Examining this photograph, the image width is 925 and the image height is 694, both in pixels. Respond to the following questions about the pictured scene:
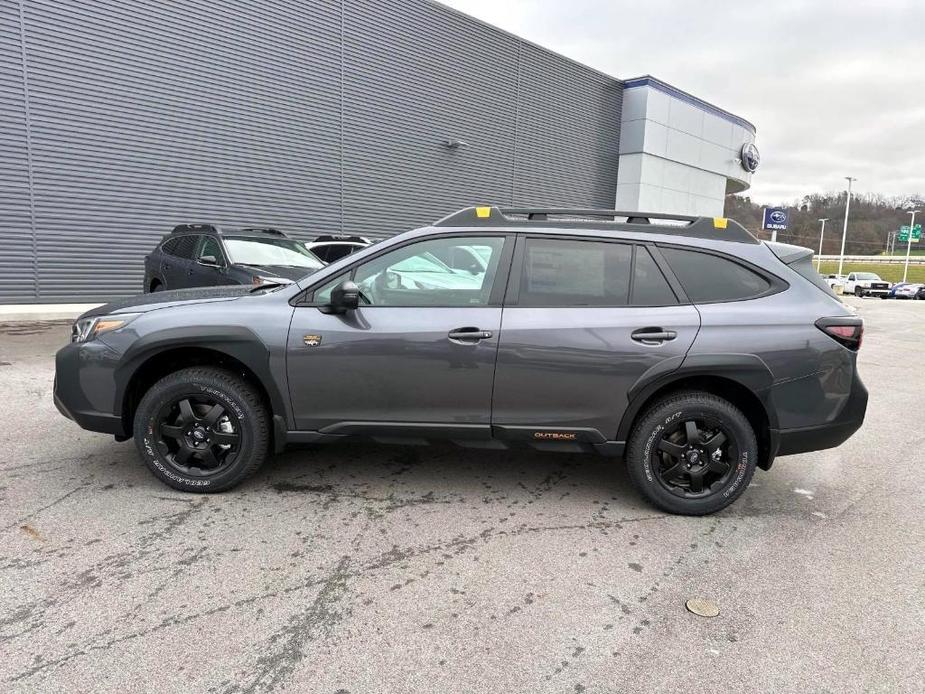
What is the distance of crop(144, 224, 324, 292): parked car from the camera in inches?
317

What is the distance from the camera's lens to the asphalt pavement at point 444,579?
7.67 feet

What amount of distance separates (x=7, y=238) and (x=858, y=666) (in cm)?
1533

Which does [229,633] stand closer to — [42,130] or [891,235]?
[42,130]

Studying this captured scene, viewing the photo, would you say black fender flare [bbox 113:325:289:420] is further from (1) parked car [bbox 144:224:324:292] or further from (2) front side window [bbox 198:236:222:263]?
(2) front side window [bbox 198:236:222:263]

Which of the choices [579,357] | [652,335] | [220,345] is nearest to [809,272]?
[652,335]

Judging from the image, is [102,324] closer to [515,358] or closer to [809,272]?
[515,358]

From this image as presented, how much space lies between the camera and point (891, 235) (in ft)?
298

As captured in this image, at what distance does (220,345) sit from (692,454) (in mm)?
2889

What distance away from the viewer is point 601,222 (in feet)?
12.9

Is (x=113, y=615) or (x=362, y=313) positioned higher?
(x=362, y=313)

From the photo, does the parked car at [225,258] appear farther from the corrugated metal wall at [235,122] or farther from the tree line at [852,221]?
the tree line at [852,221]

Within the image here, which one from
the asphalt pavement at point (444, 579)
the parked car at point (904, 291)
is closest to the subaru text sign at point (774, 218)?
the asphalt pavement at point (444, 579)

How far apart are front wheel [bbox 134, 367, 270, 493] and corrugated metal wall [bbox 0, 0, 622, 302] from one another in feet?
38.9

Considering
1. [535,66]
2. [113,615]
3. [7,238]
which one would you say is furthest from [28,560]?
[535,66]
